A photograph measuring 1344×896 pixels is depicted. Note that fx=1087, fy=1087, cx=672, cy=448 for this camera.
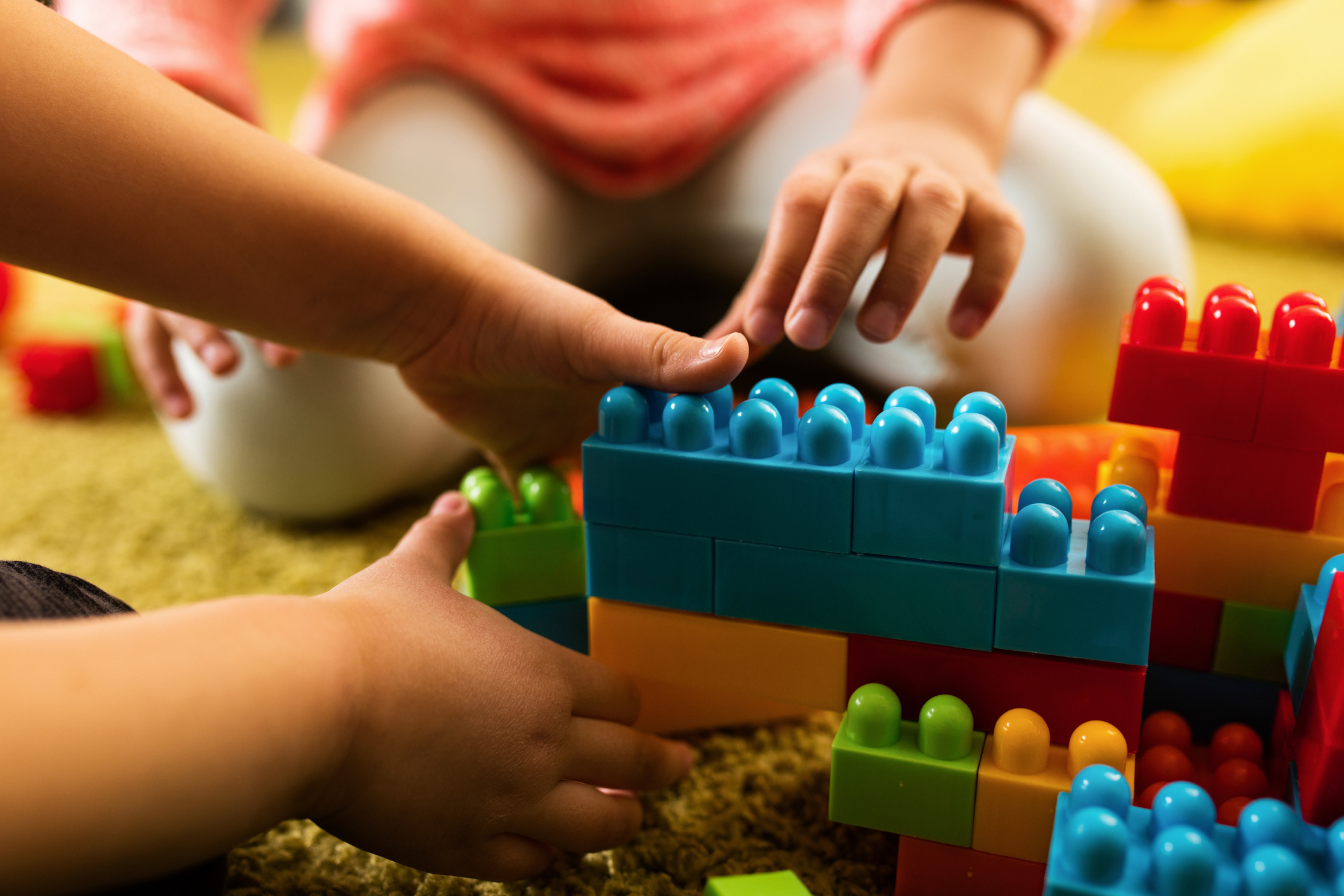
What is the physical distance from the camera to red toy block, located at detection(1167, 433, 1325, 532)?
0.51 m

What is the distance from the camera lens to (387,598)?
0.48 meters

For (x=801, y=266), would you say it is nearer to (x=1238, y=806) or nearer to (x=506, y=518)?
(x=506, y=518)

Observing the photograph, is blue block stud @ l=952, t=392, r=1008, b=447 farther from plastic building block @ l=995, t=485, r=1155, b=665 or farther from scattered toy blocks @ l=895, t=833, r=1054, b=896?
scattered toy blocks @ l=895, t=833, r=1054, b=896

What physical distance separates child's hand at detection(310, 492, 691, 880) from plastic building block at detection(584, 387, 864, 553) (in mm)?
82

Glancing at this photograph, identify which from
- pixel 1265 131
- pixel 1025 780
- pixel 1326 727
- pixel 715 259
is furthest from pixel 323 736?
pixel 1265 131

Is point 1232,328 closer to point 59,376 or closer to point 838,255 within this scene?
point 838,255

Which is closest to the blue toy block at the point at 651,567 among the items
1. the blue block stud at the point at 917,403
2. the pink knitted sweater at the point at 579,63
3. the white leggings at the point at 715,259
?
the blue block stud at the point at 917,403

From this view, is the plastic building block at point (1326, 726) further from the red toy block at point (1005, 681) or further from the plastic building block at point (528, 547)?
the plastic building block at point (528, 547)

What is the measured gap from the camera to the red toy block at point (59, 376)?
1.13 metres

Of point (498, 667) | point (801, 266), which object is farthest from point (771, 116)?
point (498, 667)

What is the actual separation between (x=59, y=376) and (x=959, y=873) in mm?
1046

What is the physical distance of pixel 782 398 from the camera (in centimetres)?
52

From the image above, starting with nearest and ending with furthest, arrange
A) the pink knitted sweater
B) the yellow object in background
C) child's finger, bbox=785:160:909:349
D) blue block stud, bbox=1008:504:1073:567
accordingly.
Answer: blue block stud, bbox=1008:504:1073:567
child's finger, bbox=785:160:909:349
the pink knitted sweater
the yellow object in background

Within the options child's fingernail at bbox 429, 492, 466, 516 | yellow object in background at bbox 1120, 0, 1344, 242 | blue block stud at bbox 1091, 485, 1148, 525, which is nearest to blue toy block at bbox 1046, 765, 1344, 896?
blue block stud at bbox 1091, 485, 1148, 525
